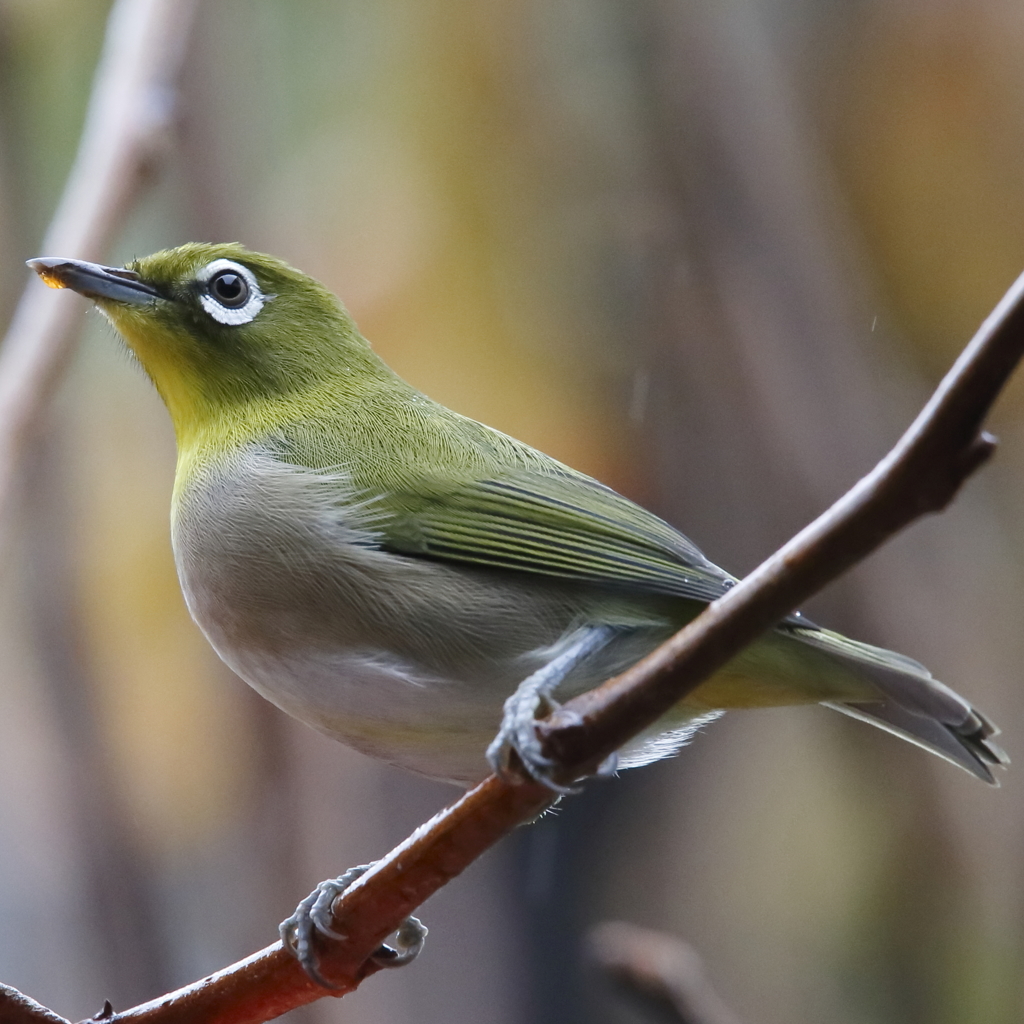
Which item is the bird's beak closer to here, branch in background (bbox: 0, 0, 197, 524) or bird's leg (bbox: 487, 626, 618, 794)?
branch in background (bbox: 0, 0, 197, 524)

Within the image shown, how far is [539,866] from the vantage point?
505 centimetres

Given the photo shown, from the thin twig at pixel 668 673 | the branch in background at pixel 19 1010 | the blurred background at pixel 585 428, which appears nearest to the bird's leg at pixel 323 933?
the thin twig at pixel 668 673

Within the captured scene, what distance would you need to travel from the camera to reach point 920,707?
7.97ft

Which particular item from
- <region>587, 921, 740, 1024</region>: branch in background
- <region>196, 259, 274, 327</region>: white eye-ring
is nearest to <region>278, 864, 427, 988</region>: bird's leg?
<region>587, 921, 740, 1024</region>: branch in background

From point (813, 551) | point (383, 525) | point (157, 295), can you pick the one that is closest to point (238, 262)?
point (157, 295)

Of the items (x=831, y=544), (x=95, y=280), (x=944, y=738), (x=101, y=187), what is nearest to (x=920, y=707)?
(x=944, y=738)

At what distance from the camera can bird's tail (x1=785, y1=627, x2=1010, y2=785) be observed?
7.84 ft

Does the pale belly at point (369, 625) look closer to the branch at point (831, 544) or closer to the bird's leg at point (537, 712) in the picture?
the bird's leg at point (537, 712)

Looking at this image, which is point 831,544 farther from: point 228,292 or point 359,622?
point 228,292

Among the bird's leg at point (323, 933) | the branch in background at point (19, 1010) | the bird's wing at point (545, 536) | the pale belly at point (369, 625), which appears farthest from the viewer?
the bird's wing at point (545, 536)

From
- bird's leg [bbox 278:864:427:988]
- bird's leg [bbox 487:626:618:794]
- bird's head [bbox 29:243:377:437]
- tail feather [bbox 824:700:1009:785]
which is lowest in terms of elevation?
bird's leg [bbox 278:864:427:988]

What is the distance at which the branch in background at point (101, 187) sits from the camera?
2.80m

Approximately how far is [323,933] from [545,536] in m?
0.87

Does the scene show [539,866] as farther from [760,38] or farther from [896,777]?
[760,38]
